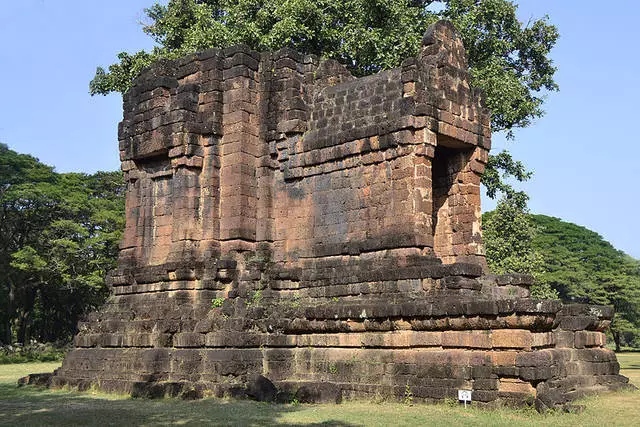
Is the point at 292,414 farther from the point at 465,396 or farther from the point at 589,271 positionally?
the point at 589,271

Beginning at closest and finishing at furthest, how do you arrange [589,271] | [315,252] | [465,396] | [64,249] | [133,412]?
[465,396]
[133,412]
[315,252]
[64,249]
[589,271]

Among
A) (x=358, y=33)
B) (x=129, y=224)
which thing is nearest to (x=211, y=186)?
(x=129, y=224)

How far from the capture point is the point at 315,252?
16844 mm

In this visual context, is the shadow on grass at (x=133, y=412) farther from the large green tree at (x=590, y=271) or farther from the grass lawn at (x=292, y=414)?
the large green tree at (x=590, y=271)

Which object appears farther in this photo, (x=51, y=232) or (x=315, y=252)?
(x=51, y=232)

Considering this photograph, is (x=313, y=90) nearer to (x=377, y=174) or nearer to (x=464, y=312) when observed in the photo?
(x=377, y=174)

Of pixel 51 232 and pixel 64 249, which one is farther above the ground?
pixel 51 232

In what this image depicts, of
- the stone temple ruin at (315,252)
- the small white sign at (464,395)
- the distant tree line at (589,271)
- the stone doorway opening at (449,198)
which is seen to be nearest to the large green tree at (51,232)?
the distant tree line at (589,271)

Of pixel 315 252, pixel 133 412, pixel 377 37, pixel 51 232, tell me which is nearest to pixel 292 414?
pixel 133 412

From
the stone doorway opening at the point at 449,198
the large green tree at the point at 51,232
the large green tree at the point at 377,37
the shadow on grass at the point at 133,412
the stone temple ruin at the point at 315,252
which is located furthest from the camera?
the large green tree at the point at 51,232

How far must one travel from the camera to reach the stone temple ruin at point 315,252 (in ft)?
44.7

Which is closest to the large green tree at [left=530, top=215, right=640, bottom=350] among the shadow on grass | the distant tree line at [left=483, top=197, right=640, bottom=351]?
the distant tree line at [left=483, top=197, right=640, bottom=351]

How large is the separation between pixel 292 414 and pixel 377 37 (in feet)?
58.2

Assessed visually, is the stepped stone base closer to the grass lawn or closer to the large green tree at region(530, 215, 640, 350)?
the grass lawn
